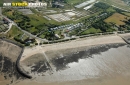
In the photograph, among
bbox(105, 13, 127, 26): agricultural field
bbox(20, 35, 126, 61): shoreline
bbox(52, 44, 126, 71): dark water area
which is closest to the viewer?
bbox(52, 44, 126, 71): dark water area

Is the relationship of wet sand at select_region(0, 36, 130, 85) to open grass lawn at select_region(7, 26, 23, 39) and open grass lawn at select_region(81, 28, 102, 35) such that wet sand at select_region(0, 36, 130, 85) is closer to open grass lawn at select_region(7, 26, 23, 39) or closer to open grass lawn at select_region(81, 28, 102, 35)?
open grass lawn at select_region(81, 28, 102, 35)

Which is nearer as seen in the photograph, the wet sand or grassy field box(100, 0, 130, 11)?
the wet sand

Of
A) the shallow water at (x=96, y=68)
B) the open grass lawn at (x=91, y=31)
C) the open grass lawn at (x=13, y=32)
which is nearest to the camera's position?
the shallow water at (x=96, y=68)

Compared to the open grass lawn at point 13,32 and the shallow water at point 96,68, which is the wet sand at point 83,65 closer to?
the shallow water at point 96,68

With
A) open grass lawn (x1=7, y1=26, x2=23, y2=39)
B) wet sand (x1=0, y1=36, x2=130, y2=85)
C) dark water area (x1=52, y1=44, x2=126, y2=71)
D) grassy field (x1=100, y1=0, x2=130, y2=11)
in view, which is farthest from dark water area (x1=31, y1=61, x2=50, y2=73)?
grassy field (x1=100, y1=0, x2=130, y2=11)

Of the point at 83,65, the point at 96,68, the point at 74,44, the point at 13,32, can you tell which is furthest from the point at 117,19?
the point at 13,32

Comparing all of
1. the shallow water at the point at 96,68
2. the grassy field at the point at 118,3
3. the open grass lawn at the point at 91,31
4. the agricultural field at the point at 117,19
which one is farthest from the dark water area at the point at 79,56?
the grassy field at the point at 118,3

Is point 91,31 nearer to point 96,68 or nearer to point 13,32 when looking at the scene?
point 96,68
